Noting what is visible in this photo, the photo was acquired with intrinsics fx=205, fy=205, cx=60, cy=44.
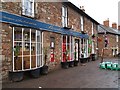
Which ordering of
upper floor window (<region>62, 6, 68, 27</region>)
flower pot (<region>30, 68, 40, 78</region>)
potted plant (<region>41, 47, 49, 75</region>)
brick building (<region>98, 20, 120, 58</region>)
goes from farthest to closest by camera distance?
brick building (<region>98, 20, 120, 58</region>) < upper floor window (<region>62, 6, 68, 27</region>) < potted plant (<region>41, 47, 49, 75</region>) < flower pot (<region>30, 68, 40, 78</region>)

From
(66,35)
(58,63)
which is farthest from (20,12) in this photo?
(66,35)

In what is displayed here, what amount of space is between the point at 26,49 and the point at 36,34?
51.1 inches

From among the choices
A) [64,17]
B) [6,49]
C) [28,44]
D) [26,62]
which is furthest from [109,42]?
[6,49]

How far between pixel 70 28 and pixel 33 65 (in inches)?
286

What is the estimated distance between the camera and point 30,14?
38.5 feet

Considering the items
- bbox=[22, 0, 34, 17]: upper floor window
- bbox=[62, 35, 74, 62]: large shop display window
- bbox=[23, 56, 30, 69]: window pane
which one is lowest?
bbox=[23, 56, 30, 69]: window pane

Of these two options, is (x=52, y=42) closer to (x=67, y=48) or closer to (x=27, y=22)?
(x=67, y=48)

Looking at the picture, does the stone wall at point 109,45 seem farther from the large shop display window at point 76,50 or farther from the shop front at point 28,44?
the shop front at point 28,44

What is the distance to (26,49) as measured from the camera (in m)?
10.9

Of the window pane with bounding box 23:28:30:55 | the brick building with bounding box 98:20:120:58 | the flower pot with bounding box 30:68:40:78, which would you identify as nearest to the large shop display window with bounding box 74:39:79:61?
the flower pot with bounding box 30:68:40:78

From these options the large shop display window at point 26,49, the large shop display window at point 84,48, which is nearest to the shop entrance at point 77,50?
the large shop display window at point 84,48

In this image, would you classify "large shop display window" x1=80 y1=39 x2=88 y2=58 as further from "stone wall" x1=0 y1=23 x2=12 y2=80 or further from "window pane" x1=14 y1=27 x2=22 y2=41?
"stone wall" x1=0 y1=23 x2=12 y2=80

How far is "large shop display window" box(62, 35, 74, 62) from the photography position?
54.1ft

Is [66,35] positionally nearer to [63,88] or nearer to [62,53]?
[62,53]
